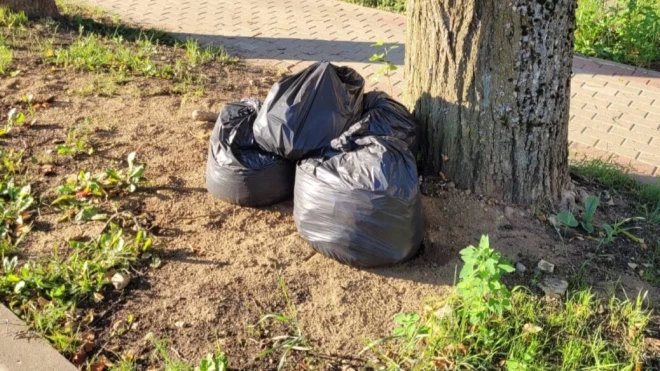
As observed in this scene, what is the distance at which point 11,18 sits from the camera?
610 cm

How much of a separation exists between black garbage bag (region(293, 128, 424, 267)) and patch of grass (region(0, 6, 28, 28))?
A: 4.34 m

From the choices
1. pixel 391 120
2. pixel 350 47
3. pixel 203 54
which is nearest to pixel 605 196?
pixel 391 120

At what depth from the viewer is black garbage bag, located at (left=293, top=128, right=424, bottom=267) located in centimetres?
293

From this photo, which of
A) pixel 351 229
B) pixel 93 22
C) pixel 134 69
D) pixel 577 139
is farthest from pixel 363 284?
pixel 93 22

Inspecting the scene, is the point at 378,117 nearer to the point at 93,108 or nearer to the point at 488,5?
the point at 488,5

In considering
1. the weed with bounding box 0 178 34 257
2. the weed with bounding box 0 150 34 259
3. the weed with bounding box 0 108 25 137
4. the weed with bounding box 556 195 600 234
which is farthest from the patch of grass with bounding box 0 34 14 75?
the weed with bounding box 556 195 600 234

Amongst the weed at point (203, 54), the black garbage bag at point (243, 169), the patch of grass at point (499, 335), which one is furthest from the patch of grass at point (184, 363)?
the weed at point (203, 54)

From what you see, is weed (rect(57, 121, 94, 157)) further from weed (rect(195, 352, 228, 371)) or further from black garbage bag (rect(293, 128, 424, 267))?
weed (rect(195, 352, 228, 371))

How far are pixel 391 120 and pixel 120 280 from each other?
1.57 metres

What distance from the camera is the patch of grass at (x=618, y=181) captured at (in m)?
3.90

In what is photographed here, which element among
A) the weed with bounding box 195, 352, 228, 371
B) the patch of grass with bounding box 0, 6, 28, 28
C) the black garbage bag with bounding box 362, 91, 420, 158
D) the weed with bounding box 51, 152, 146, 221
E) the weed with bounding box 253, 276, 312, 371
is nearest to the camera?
the weed with bounding box 195, 352, 228, 371

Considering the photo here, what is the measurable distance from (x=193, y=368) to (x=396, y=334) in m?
0.82

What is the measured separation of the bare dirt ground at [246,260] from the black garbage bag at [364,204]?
0.12 metres

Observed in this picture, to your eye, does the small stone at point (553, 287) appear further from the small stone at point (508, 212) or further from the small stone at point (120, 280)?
the small stone at point (120, 280)
